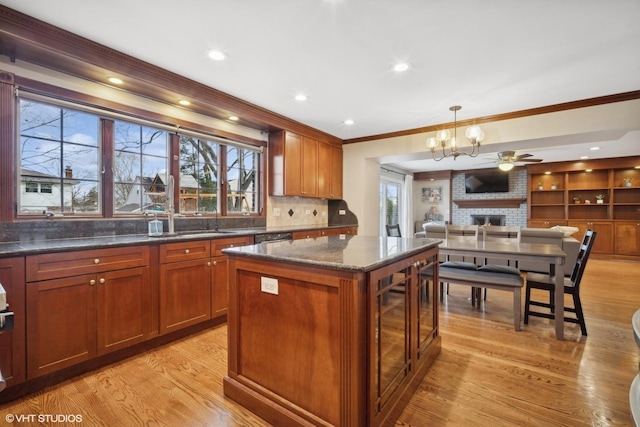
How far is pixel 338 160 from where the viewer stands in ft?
17.4

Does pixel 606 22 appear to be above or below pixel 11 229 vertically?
above

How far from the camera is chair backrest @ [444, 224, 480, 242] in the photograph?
13.6 ft

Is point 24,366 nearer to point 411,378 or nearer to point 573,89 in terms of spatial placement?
point 411,378

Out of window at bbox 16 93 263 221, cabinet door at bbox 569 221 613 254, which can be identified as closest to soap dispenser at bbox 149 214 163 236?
window at bbox 16 93 263 221

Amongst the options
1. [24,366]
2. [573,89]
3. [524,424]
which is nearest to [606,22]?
[573,89]

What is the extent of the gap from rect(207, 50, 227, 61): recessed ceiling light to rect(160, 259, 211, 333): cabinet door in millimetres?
1762

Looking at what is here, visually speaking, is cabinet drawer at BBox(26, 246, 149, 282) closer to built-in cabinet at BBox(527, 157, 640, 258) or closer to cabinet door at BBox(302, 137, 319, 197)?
cabinet door at BBox(302, 137, 319, 197)

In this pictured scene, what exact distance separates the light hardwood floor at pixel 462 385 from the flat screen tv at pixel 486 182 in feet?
20.1

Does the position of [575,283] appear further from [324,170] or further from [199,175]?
[199,175]

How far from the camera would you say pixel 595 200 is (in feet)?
25.2

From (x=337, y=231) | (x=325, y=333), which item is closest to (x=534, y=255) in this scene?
(x=325, y=333)

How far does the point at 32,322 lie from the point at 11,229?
771 mm

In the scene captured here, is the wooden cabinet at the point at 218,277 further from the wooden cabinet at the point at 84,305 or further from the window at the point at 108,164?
the window at the point at 108,164

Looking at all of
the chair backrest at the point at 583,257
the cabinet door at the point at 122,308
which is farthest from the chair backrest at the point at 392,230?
the cabinet door at the point at 122,308
